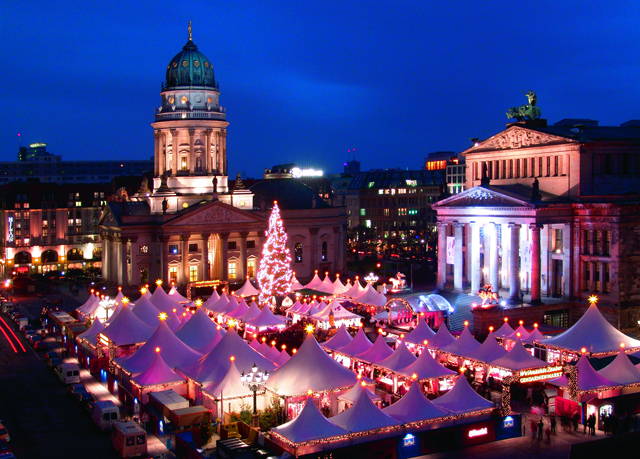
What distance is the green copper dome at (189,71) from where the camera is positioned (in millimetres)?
92000

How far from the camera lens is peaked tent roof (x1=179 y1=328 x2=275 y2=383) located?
3835 centimetres

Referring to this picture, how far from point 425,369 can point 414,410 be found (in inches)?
280

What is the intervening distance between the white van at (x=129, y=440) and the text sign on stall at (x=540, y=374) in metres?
18.6

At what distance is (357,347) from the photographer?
44.4 metres

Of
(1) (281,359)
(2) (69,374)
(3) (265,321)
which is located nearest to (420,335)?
(1) (281,359)

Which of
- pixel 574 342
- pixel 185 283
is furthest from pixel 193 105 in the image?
pixel 574 342

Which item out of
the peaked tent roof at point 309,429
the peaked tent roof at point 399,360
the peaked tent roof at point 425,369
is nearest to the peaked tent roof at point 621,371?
the peaked tent roof at point 425,369

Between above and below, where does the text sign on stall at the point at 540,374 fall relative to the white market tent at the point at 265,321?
below

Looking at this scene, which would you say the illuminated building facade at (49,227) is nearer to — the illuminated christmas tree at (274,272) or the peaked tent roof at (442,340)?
the illuminated christmas tree at (274,272)

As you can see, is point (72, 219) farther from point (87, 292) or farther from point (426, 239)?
point (426, 239)

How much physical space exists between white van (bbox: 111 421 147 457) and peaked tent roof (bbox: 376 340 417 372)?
14172 mm

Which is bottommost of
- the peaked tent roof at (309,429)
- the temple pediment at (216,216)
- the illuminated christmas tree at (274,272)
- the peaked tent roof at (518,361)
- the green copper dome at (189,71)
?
the peaked tent roof at (309,429)

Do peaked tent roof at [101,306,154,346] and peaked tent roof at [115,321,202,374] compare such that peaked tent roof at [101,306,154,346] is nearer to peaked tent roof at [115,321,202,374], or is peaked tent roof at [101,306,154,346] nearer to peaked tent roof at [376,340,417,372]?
peaked tent roof at [115,321,202,374]

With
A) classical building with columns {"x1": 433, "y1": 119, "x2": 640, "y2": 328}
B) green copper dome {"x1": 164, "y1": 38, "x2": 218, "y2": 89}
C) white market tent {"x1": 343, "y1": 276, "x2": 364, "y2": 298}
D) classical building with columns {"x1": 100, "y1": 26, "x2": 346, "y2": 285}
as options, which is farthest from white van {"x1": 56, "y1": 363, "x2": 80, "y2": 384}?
green copper dome {"x1": 164, "y1": 38, "x2": 218, "y2": 89}
